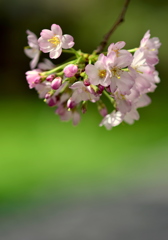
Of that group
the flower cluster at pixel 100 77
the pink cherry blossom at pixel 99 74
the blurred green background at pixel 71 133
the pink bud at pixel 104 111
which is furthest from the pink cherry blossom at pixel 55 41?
the blurred green background at pixel 71 133

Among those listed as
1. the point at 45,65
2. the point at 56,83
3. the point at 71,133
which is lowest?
the point at 56,83

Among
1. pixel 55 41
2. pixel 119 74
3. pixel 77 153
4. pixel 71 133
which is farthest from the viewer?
pixel 71 133

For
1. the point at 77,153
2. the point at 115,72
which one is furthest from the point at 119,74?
the point at 77,153

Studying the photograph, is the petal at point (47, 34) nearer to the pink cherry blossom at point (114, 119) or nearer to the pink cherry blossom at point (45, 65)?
the pink cherry blossom at point (45, 65)

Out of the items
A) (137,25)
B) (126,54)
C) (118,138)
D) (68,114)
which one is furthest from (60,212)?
(137,25)

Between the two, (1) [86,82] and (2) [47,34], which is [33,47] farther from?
(1) [86,82]

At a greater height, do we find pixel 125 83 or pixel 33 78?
pixel 33 78

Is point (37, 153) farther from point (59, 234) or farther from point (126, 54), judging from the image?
point (126, 54)
